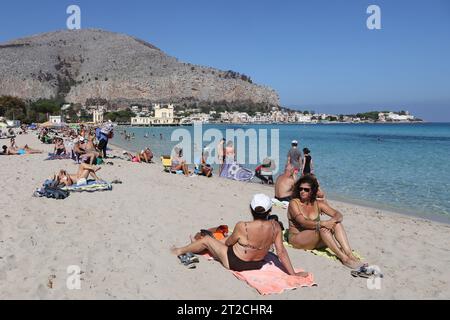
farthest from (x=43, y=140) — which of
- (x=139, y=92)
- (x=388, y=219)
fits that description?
(x=139, y=92)

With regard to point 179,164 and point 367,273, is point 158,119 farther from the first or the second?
point 367,273

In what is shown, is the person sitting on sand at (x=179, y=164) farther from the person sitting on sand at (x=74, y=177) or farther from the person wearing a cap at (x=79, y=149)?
the person sitting on sand at (x=74, y=177)

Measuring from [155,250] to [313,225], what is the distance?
1863 mm

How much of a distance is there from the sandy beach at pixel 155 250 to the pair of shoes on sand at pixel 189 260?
0.23 ft

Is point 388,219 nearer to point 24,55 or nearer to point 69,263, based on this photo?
point 69,263

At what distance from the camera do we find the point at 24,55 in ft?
571

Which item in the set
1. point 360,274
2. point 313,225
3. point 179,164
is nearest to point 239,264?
point 313,225

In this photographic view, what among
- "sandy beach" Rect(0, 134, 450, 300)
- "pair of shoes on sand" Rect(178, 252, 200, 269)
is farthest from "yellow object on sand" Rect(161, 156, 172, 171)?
"pair of shoes on sand" Rect(178, 252, 200, 269)

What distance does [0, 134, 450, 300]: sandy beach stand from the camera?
412cm

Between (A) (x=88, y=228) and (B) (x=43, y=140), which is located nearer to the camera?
(A) (x=88, y=228)

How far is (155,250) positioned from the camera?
515 centimetres

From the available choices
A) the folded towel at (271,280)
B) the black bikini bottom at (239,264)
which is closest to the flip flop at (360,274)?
the folded towel at (271,280)

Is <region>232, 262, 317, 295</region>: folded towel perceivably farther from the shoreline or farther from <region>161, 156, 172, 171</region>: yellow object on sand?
<region>161, 156, 172, 171</region>: yellow object on sand
